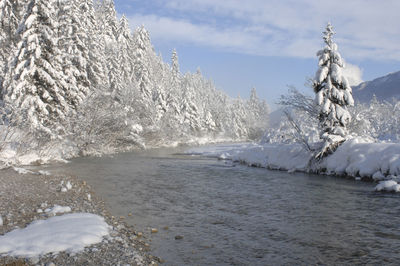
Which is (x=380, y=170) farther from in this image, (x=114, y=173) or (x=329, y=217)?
(x=114, y=173)

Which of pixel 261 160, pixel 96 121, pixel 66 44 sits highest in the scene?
pixel 66 44

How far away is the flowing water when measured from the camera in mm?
7203

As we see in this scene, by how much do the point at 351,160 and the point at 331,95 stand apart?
450cm

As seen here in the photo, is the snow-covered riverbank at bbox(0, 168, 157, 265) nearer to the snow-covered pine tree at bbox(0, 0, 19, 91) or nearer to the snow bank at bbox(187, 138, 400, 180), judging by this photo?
the snow bank at bbox(187, 138, 400, 180)

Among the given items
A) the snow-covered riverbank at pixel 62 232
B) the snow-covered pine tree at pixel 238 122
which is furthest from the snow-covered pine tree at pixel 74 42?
the snow-covered pine tree at pixel 238 122

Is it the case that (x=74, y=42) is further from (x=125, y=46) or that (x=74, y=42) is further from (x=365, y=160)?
(x=365, y=160)

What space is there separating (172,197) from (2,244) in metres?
7.47

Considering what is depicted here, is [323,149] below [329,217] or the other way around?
the other way around

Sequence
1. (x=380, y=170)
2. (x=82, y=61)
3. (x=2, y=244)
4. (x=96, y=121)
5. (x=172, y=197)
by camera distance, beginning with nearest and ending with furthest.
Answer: (x=2, y=244) → (x=172, y=197) → (x=380, y=170) → (x=96, y=121) → (x=82, y=61)

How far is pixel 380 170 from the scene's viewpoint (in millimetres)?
17125

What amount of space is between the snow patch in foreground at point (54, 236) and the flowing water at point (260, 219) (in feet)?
4.55

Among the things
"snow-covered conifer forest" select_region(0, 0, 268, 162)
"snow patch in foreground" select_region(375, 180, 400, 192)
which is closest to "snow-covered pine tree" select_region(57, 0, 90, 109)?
"snow-covered conifer forest" select_region(0, 0, 268, 162)

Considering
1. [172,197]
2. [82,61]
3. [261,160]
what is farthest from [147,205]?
[82,61]

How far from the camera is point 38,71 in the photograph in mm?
24641
